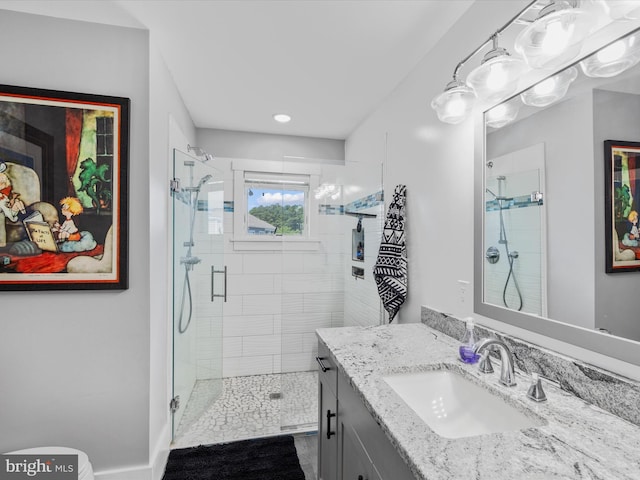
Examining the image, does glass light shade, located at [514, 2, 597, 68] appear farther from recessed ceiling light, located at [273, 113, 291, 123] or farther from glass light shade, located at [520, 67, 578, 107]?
recessed ceiling light, located at [273, 113, 291, 123]

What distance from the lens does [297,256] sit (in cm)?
269

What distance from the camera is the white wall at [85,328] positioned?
1641mm

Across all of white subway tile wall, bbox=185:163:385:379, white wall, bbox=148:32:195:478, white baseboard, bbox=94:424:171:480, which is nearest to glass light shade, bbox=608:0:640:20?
white subway tile wall, bbox=185:163:385:379

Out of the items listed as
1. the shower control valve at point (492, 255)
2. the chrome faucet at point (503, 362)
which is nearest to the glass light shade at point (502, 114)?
the shower control valve at point (492, 255)

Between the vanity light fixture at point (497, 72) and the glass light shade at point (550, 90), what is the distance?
0.08 m

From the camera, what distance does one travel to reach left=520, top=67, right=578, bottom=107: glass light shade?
106cm

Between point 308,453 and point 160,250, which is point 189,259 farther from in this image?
point 308,453

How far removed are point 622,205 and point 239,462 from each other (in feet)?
7.41

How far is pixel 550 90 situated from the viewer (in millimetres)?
1134

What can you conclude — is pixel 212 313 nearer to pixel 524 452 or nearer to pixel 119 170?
pixel 119 170

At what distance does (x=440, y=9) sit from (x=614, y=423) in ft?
5.71

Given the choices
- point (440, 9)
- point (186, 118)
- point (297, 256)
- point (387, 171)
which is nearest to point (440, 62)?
point (440, 9)

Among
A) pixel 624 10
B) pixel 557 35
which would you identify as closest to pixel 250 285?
pixel 557 35

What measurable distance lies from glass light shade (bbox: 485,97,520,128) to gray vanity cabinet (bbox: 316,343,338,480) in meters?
1.24
